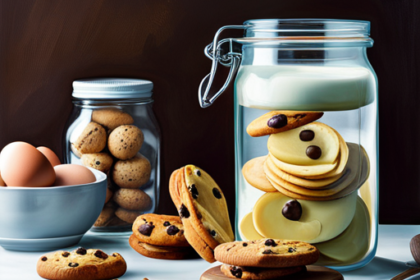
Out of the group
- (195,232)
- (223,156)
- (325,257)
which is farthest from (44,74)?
(325,257)

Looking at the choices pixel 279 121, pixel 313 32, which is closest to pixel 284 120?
pixel 279 121

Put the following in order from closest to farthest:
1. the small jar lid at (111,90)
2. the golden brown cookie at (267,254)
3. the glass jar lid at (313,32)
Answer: the golden brown cookie at (267,254) < the glass jar lid at (313,32) < the small jar lid at (111,90)

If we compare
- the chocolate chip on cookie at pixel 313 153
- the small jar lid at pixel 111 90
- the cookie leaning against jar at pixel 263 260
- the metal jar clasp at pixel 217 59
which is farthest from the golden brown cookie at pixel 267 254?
the small jar lid at pixel 111 90

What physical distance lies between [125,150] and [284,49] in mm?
293

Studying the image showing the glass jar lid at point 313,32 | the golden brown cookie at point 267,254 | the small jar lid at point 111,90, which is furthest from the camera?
the small jar lid at point 111,90

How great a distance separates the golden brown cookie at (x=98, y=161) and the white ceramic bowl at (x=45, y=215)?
0.08 metres

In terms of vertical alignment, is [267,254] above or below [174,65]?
below

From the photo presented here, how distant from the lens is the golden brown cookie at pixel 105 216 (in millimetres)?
877

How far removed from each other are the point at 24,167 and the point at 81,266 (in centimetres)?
17

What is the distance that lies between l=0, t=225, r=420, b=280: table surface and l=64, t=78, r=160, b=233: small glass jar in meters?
0.05

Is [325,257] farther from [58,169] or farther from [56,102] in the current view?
[56,102]

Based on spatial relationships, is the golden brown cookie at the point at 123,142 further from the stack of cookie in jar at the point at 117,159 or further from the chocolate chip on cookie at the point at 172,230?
the chocolate chip on cookie at the point at 172,230

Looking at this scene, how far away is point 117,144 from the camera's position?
858mm

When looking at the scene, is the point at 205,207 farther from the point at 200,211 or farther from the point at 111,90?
the point at 111,90
